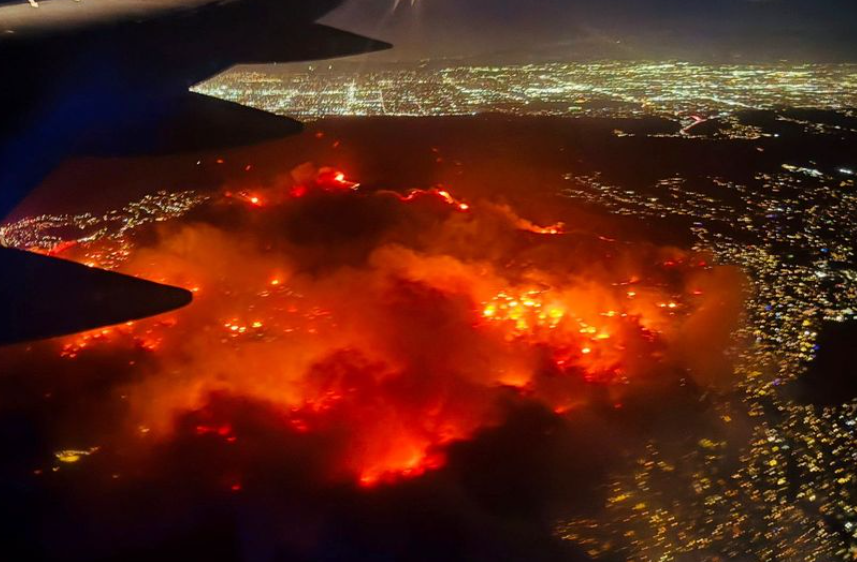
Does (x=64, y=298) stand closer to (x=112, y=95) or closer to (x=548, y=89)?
(x=112, y=95)

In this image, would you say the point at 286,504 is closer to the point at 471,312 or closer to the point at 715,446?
the point at 471,312

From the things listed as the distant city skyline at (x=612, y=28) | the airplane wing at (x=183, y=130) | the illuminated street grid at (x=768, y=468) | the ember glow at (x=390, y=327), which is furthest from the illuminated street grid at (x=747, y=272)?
the distant city skyline at (x=612, y=28)

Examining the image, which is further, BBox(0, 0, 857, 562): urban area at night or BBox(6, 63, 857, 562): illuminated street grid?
BBox(0, 0, 857, 562): urban area at night

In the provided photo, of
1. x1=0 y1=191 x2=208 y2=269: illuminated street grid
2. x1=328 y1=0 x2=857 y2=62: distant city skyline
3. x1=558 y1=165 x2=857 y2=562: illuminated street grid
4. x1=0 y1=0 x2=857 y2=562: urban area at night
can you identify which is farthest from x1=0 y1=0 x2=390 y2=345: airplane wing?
x1=328 y1=0 x2=857 y2=62: distant city skyline

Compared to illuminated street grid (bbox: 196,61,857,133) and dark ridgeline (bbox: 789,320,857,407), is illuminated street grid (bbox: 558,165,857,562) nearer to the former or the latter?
dark ridgeline (bbox: 789,320,857,407)

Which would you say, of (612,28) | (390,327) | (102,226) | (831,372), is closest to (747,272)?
(831,372)

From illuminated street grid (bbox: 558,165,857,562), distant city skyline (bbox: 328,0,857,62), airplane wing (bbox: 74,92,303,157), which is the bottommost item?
illuminated street grid (bbox: 558,165,857,562)

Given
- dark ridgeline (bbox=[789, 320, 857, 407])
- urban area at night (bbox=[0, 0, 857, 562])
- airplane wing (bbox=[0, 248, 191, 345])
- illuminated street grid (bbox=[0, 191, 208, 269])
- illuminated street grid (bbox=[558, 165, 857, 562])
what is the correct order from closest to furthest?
illuminated street grid (bbox=[558, 165, 857, 562]) < urban area at night (bbox=[0, 0, 857, 562]) < dark ridgeline (bbox=[789, 320, 857, 407]) < airplane wing (bbox=[0, 248, 191, 345]) < illuminated street grid (bbox=[0, 191, 208, 269])
